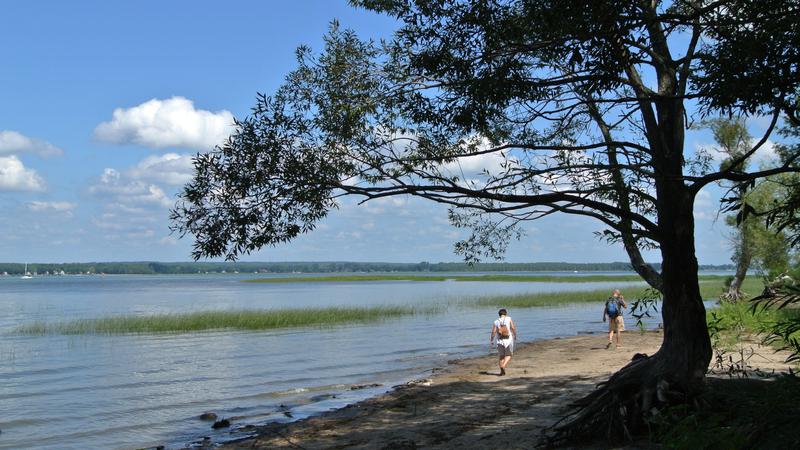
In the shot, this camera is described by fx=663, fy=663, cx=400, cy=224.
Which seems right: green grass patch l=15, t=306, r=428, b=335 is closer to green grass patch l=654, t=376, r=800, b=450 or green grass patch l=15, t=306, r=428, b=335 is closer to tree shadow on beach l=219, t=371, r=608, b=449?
tree shadow on beach l=219, t=371, r=608, b=449

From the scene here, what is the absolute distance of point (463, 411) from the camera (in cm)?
1352

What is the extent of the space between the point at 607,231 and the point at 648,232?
804 mm

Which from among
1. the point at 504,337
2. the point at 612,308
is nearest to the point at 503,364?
the point at 504,337

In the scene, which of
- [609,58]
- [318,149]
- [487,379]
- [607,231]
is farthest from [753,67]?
[487,379]

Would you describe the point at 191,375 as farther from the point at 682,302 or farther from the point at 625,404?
the point at 682,302

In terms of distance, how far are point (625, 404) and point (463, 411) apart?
18.0 ft

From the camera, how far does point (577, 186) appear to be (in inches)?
401

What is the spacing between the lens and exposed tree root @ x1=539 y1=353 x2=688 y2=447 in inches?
326

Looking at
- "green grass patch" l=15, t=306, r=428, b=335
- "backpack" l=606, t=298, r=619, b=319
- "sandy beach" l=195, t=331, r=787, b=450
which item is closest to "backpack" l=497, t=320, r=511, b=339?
"sandy beach" l=195, t=331, r=787, b=450

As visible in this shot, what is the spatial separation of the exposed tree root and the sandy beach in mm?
1099

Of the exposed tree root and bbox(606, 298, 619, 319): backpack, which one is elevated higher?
bbox(606, 298, 619, 319): backpack

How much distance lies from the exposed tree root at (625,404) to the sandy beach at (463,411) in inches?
43.3

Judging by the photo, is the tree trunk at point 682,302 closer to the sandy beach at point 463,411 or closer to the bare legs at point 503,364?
the sandy beach at point 463,411

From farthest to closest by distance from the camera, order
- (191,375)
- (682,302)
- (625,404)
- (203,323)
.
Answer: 1. (203,323)
2. (191,375)
3. (682,302)
4. (625,404)
